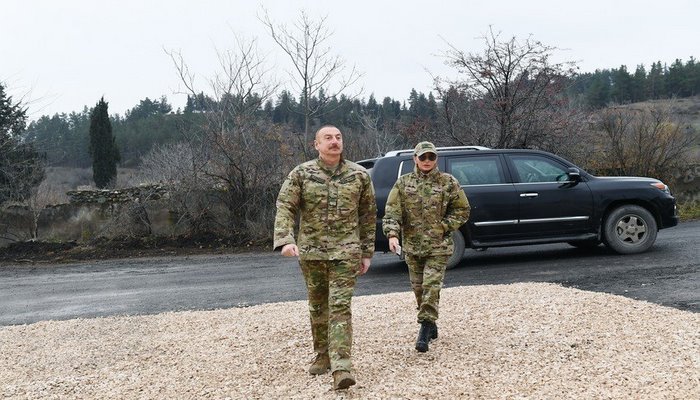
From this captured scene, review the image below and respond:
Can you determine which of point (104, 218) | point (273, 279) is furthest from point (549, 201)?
point (104, 218)

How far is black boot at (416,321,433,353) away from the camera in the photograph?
511 centimetres

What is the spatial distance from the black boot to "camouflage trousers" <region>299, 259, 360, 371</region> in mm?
868

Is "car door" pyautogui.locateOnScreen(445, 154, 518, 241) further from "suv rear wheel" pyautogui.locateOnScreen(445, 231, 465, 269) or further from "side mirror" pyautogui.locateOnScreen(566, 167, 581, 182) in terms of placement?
"side mirror" pyautogui.locateOnScreen(566, 167, 581, 182)

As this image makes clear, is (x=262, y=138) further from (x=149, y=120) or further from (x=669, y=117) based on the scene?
(x=149, y=120)

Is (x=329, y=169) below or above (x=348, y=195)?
above

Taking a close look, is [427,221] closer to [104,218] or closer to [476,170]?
[476,170]

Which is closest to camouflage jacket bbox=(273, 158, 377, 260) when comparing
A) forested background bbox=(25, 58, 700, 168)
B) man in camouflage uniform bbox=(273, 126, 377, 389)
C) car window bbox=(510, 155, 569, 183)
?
man in camouflage uniform bbox=(273, 126, 377, 389)

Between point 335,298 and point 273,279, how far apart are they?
5973mm

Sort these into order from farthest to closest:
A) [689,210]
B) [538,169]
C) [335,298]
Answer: [689,210] < [538,169] < [335,298]

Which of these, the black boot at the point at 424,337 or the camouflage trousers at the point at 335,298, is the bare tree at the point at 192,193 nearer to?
the black boot at the point at 424,337

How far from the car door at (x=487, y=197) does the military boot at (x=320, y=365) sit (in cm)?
553

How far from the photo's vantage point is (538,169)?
10227mm

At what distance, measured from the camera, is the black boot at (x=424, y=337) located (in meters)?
5.11

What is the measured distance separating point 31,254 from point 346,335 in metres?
13.2
